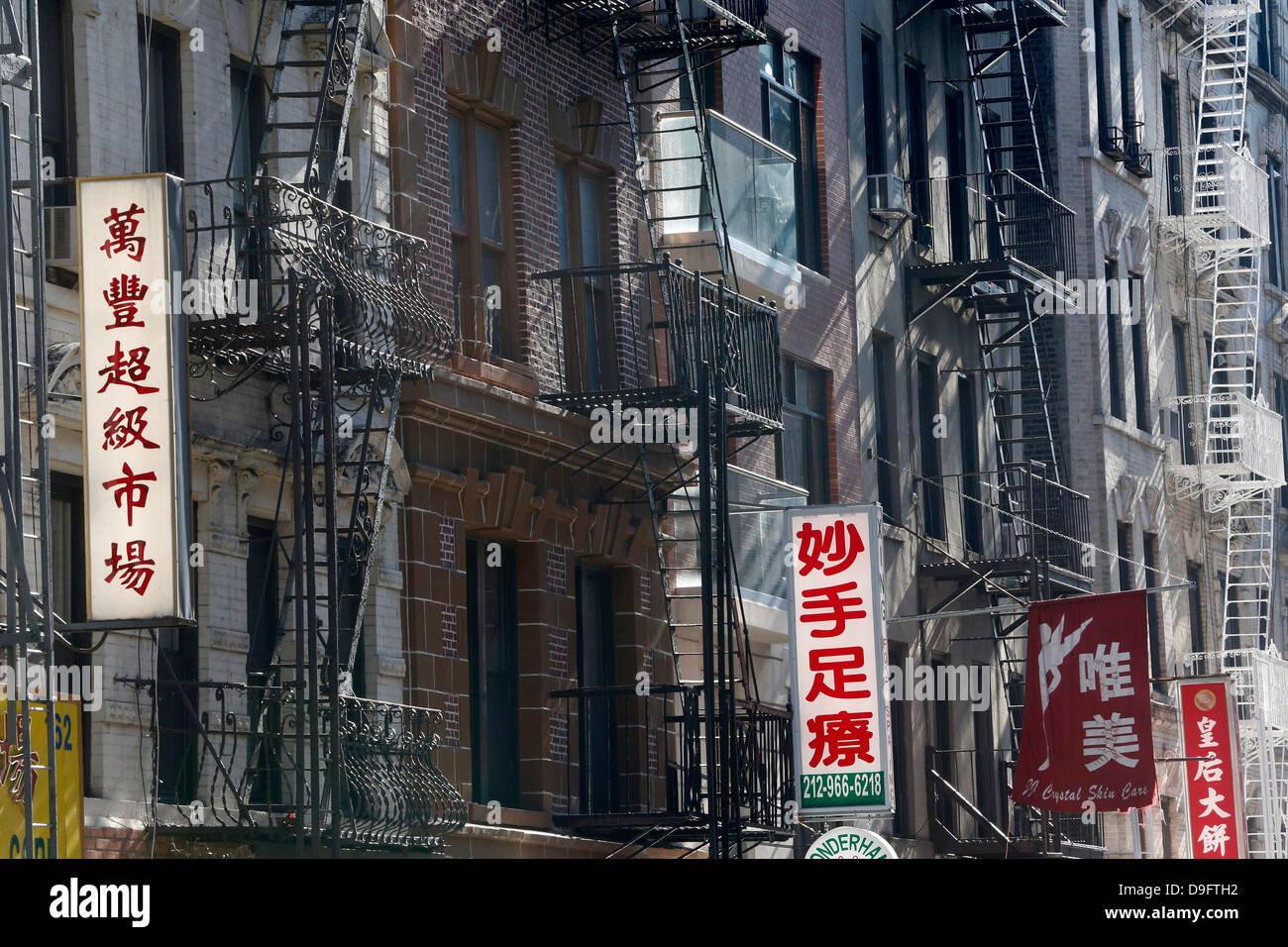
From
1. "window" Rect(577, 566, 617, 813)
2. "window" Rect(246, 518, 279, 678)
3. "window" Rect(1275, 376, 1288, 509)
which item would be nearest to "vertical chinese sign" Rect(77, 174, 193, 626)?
"window" Rect(246, 518, 279, 678)

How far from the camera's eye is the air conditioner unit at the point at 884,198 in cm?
3175

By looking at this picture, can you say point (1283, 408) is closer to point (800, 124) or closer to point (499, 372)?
point (800, 124)

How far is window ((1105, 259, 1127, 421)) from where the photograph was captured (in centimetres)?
3903

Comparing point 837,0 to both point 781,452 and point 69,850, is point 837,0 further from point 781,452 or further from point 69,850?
point 69,850

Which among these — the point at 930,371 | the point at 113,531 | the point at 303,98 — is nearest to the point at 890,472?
the point at 930,371

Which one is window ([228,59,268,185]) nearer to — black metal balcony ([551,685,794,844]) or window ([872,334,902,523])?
black metal balcony ([551,685,794,844])

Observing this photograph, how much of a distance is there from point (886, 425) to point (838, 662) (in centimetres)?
782

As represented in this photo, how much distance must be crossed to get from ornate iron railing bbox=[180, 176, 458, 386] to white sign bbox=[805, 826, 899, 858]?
205 inches

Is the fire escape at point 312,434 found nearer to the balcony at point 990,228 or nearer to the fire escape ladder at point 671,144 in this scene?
the fire escape ladder at point 671,144

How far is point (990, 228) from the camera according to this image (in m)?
34.3

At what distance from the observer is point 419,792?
19062 millimetres
